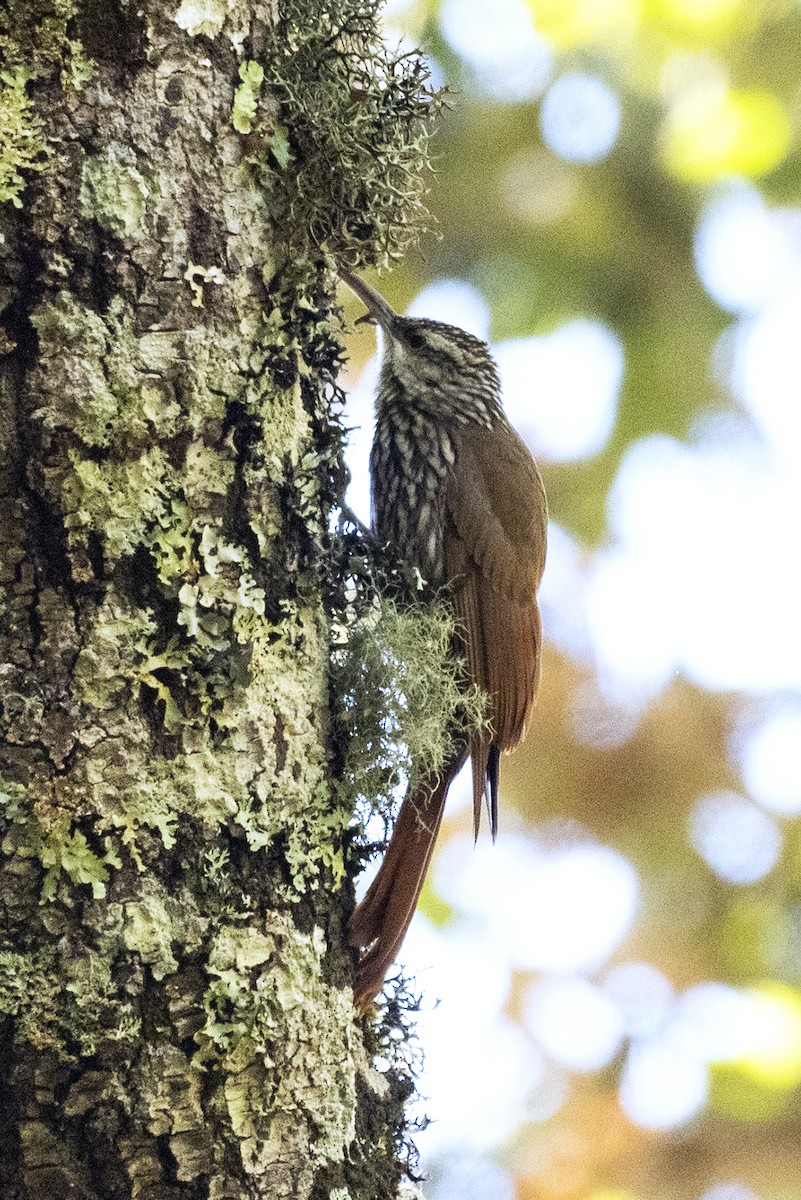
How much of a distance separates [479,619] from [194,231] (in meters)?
1.21

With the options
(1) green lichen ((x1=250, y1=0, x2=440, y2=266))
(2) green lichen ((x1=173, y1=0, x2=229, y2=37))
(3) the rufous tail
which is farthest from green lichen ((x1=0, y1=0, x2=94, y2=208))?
(3) the rufous tail

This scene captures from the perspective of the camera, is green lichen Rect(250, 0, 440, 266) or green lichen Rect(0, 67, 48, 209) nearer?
green lichen Rect(0, 67, 48, 209)

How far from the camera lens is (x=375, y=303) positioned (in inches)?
131

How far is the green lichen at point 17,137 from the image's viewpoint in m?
1.76

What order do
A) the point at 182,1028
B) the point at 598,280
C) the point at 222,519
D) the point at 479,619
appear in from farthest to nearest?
the point at 598,280
the point at 479,619
the point at 222,519
the point at 182,1028

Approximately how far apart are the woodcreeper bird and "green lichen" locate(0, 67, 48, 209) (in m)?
1.15

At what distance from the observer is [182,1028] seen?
1694 mm

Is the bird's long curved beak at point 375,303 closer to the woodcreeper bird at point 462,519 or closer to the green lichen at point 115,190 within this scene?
the woodcreeper bird at point 462,519

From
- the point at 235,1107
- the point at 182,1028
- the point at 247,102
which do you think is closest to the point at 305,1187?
the point at 235,1107

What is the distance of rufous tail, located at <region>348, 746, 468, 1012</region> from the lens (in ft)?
6.61

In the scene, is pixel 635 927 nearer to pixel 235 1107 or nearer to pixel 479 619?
pixel 479 619

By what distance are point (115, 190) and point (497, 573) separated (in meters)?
1.41

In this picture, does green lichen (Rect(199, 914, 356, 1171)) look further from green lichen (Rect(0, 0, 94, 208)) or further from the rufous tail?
green lichen (Rect(0, 0, 94, 208))

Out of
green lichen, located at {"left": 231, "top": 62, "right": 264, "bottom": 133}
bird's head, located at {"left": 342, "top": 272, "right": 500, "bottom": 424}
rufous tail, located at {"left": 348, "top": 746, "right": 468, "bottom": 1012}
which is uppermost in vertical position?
bird's head, located at {"left": 342, "top": 272, "right": 500, "bottom": 424}
